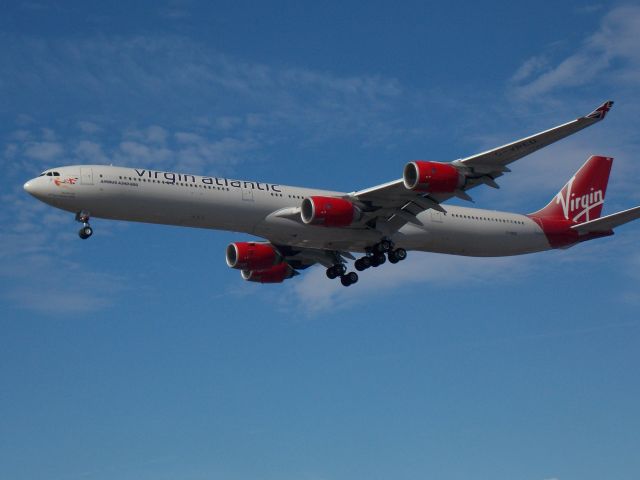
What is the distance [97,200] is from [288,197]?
9871 millimetres

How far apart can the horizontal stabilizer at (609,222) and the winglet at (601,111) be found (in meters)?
8.98

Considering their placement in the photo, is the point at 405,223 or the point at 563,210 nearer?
the point at 405,223

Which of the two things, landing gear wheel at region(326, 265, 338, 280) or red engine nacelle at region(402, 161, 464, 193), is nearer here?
red engine nacelle at region(402, 161, 464, 193)

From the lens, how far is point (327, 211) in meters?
50.5

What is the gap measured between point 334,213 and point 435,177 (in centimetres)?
568

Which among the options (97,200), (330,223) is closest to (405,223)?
(330,223)

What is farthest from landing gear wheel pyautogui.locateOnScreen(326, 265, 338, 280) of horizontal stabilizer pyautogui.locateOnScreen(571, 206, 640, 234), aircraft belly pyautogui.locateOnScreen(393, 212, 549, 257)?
horizontal stabilizer pyautogui.locateOnScreen(571, 206, 640, 234)

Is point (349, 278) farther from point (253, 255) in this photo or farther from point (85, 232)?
point (85, 232)

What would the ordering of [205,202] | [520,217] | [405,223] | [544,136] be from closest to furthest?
1. [544,136]
2. [205,202]
3. [405,223]
4. [520,217]

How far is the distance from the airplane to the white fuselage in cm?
5

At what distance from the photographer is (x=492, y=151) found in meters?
48.0

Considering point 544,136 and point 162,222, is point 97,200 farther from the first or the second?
point 544,136

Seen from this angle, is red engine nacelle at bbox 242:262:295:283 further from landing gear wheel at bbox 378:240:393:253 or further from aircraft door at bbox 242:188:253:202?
aircraft door at bbox 242:188:253:202

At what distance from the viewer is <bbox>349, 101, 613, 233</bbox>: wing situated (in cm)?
4647
